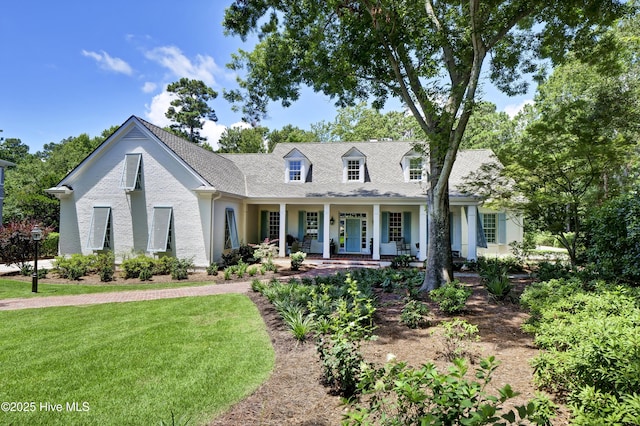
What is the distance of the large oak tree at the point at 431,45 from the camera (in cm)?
828

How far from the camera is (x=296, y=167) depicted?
1852 cm

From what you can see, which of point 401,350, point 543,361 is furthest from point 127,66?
point 543,361

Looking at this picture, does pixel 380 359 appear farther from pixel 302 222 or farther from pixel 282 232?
pixel 302 222

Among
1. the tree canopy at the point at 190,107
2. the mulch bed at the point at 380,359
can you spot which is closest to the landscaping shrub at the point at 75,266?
the mulch bed at the point at 380,359

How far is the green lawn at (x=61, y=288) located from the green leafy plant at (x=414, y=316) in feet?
25.9

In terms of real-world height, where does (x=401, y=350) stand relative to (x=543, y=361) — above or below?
below

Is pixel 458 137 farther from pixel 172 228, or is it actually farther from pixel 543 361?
pixel 172 228

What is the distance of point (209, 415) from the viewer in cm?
349

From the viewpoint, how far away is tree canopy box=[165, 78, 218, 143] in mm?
40188

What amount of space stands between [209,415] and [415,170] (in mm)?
15847

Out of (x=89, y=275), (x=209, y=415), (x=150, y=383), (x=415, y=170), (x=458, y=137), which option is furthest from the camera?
(x=415, y=170)

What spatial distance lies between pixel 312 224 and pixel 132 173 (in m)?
9.43

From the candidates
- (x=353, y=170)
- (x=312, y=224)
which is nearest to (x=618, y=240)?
(x=353, y=170)

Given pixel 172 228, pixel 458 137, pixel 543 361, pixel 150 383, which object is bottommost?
pixel 150 383
